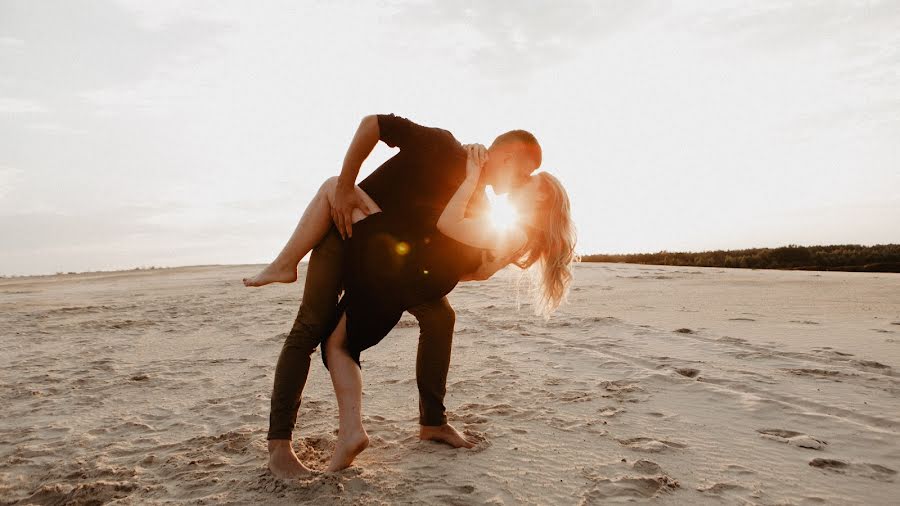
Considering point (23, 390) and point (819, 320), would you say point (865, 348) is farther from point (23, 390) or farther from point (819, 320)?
point (23, 390)

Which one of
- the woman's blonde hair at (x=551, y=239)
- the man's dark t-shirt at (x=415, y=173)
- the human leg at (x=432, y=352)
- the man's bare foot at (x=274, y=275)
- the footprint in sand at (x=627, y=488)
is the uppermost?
the man's dark t-shirt at (x=415, y=173)

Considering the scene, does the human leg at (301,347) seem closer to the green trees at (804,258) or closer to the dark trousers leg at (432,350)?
the dark trousers leg at (432,350)

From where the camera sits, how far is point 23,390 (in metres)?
3.71

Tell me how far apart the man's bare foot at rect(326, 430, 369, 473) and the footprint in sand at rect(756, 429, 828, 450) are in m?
1.82

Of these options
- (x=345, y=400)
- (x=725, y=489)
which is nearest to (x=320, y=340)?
(x=345, y=400)

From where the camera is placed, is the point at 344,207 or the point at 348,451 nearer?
the point at 348,451

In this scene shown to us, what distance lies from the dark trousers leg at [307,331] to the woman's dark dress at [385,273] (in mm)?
61

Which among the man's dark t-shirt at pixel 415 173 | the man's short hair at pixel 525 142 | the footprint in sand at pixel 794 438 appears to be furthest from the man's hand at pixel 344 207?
the footprint in sand at pixel 794 438

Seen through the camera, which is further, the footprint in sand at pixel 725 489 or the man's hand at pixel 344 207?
the man's hand at pixel 344 207

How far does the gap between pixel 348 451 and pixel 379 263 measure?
0.84 metres

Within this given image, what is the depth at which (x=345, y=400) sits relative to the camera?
2.42 m

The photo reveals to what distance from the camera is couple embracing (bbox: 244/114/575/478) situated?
2.46 meters

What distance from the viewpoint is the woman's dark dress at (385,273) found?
2.52m

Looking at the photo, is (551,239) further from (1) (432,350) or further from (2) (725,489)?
(2) (725,489)
